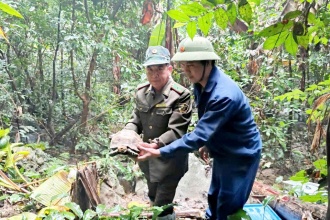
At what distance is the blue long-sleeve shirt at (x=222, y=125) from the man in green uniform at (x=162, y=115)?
0.21 m

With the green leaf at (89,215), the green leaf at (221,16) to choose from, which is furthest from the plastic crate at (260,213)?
the green leaf at (221,16)

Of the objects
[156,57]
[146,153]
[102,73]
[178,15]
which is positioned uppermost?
[178,15]

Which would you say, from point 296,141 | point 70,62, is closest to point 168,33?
point 70,62

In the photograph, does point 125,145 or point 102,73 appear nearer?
point 125,145

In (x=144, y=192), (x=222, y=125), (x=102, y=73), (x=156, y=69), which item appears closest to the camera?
(x=222, y=125)

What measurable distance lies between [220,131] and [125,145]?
1.85 feet

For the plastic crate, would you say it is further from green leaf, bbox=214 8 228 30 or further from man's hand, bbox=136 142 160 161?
green leaf, bbox=214 8 228 30

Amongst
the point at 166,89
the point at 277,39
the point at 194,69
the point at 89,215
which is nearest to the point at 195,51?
the point at 194,69

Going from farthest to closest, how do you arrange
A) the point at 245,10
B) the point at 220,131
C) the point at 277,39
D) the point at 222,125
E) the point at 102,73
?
1. the point at 102,73
2. the point at 220,131
3. the point at 222,125
4. the point at 277,39
5. the point at 245,10

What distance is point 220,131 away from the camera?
202 centimetres

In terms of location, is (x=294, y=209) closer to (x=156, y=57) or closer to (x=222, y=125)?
(x=222, y=125)

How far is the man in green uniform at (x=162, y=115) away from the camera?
2.31 meters

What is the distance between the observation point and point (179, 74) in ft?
16.1

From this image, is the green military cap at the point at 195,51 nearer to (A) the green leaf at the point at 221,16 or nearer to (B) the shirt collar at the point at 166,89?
(B) the shirt collar at the point at 166,89
